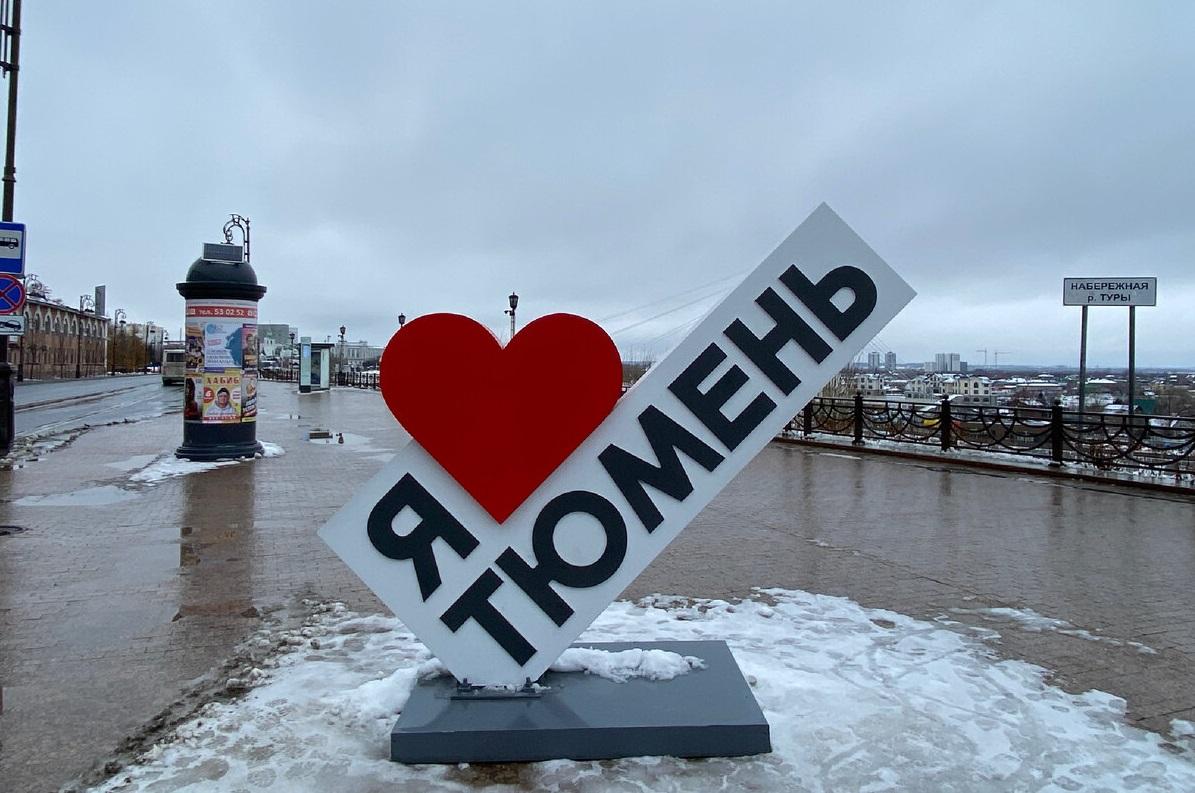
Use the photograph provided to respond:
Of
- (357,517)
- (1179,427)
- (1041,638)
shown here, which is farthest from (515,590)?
(1179,427)

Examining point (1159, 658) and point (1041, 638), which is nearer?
point (1159, 658)

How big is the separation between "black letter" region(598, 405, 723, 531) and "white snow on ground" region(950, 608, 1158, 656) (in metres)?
3.14

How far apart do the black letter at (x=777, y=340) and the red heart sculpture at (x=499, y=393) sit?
0.61 m

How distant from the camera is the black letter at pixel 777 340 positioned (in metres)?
3.90

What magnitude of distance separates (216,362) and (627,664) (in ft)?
39.6

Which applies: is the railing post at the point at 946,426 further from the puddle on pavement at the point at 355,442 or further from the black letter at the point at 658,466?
the black letter at the point at 658,466

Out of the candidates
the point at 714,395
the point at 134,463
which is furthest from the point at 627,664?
the point at 134,463

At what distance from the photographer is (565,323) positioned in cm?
381

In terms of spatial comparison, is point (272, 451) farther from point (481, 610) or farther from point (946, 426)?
point (946, 426)

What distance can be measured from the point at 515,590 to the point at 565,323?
4.23 ft

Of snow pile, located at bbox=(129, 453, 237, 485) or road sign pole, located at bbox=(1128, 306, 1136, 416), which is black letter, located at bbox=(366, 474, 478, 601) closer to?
snow pile, located at bbox=(129, 453, 237, 485)

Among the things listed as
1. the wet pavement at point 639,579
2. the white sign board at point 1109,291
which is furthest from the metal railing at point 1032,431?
the white sign board at point 1109,291

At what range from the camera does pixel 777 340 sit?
391cm

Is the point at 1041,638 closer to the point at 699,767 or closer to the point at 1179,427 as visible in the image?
the point at 699,767
